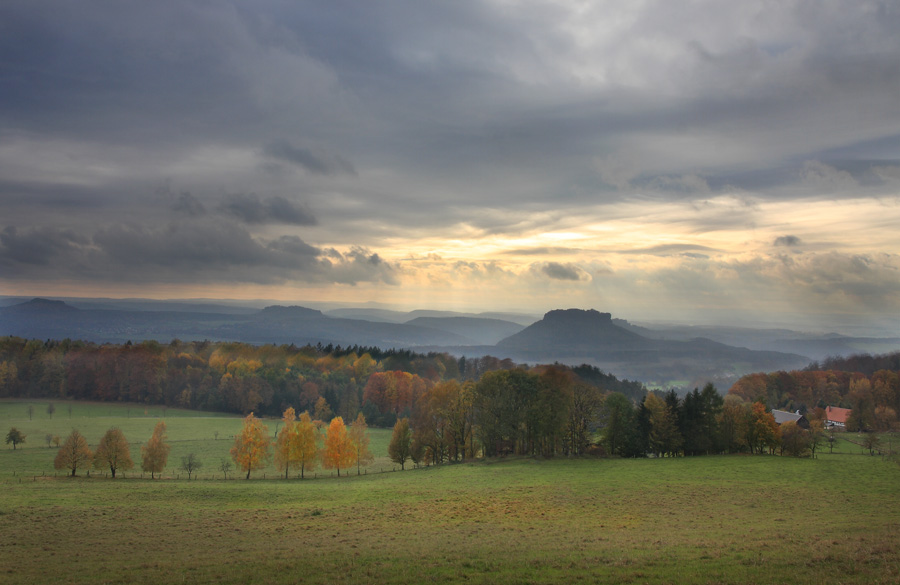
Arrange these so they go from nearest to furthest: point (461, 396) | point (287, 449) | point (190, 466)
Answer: point (190, 466) < point (287, 449) < point (461, 396)

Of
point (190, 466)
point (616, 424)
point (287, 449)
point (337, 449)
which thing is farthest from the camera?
point (616, 424)

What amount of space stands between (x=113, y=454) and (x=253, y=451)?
44.0ft

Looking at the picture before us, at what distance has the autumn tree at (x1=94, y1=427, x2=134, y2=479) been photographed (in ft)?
167

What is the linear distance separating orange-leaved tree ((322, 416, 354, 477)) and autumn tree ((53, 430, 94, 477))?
78.0 feet

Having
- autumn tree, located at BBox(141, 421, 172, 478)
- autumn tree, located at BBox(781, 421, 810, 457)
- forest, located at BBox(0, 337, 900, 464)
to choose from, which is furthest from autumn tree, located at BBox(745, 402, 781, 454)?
autumn tree, located at BBox(141, 421, 172, 478)

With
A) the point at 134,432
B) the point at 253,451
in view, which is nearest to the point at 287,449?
the point at 253,451

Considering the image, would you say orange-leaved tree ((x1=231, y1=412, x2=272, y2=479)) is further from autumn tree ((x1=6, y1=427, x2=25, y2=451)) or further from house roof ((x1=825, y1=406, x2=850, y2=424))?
house roof ((x1=825, y1=406, x2=850, y2=424))

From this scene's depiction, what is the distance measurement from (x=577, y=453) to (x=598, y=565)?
48780 mm

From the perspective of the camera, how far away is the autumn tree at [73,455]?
4988 centimetres

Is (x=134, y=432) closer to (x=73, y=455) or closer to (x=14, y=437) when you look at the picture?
(x=14, y=437)

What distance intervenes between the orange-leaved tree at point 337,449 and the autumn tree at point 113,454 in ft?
65.6

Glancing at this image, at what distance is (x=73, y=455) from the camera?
50312mm

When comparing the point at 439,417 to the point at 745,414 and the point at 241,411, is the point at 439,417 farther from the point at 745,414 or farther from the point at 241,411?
the point at 241,411

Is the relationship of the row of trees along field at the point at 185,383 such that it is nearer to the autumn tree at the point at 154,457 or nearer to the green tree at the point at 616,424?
the autumn tree at the point at 154,457
